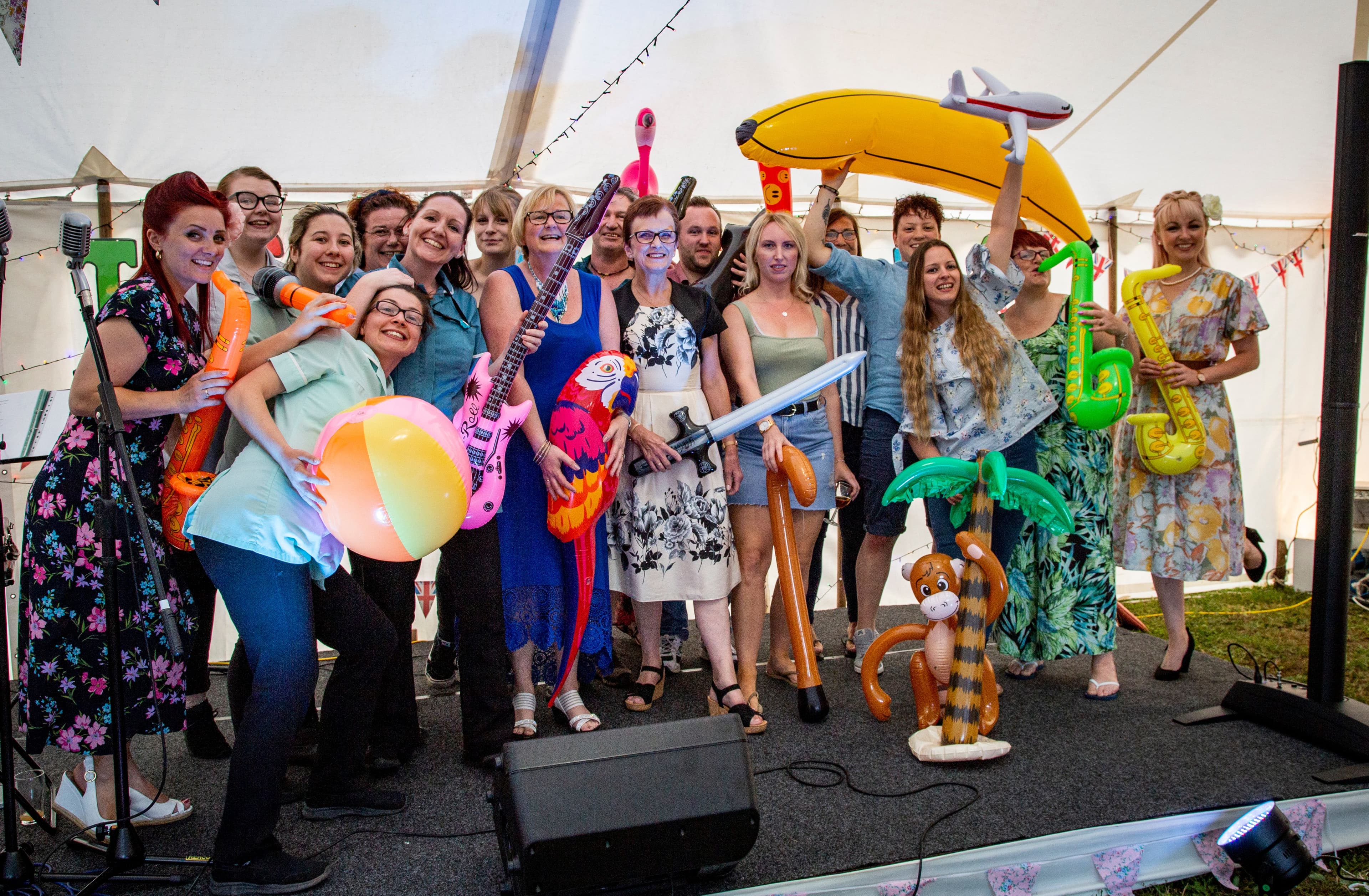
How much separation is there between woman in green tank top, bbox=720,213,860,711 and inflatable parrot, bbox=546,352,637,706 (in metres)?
0.48

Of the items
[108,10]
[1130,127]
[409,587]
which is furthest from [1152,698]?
[108,10]

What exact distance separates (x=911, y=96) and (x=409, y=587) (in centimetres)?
216

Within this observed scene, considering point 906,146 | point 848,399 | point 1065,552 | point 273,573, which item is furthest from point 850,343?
point 273,573

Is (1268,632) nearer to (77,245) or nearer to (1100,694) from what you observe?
(1100,694)

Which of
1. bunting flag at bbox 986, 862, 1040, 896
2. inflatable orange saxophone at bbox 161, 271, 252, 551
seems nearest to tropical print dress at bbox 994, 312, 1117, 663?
bunting flag at bbox 986, 862, 1040, 896

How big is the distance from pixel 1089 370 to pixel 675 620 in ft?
5.49

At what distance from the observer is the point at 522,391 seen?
239 cm

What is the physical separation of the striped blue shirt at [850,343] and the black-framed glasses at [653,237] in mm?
579

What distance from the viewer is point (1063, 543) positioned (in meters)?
2.94

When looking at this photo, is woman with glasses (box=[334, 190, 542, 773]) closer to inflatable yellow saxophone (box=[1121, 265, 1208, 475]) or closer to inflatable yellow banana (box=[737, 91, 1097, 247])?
inflatable yellow banana (box=[737, 91, 1097, 247])

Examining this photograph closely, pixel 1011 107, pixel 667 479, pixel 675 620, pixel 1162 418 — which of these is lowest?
pixel 675 620

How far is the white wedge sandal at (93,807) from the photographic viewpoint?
6.52ft

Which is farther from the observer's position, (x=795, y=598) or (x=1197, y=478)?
(x=1197, y=478)

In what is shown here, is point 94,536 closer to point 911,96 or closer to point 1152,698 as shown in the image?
point 911,96
